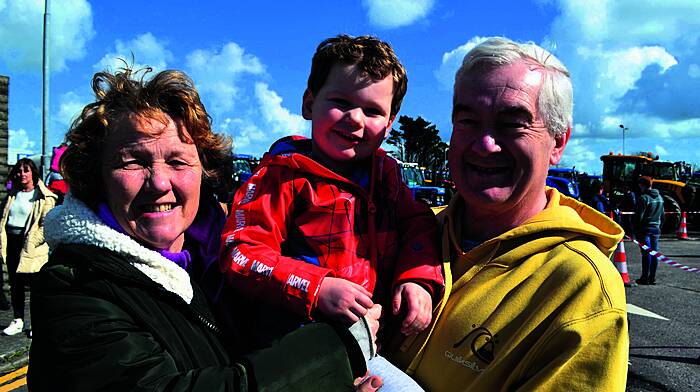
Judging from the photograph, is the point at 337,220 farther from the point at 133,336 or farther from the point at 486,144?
the point at 133,336

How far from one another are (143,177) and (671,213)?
75.1ft

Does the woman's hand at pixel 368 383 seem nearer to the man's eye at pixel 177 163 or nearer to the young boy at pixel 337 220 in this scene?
the young boy at pixel 337 220

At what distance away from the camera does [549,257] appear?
1.81 metres

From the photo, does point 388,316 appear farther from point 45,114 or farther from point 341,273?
point 45,114

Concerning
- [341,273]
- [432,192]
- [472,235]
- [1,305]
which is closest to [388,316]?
[341,273]

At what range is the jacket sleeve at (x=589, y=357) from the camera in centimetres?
153

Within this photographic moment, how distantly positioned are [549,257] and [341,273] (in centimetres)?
71

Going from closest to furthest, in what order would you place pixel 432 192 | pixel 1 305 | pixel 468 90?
pixel 468 90, pixel 1 305, pixel 432 192

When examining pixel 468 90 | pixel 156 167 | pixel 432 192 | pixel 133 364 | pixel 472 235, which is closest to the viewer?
pixel 133 364

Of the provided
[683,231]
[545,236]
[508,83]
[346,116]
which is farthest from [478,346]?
[683,231]

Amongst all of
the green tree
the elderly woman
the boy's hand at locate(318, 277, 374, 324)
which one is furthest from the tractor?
the green tree

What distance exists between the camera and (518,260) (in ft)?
6.09

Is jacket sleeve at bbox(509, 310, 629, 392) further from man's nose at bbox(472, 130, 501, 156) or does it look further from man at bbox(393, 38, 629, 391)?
man's nose at bbox(472, 130, 501, 156)

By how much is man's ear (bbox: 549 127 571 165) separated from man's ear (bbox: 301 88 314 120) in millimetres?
1006
